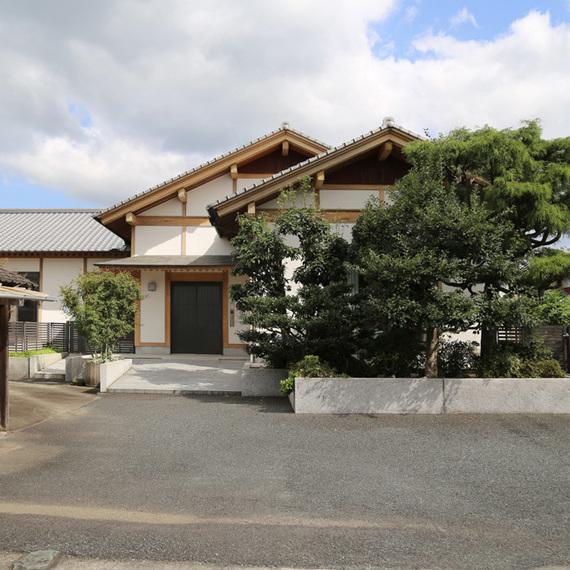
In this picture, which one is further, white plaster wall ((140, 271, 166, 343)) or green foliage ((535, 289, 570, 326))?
white plaster wall ((140, 271, 166, 343))

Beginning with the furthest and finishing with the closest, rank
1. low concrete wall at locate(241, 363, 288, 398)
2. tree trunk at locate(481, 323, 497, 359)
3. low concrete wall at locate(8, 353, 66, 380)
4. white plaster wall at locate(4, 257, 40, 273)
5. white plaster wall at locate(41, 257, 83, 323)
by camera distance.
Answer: white plaster wall at locate(4, 257, 40, 273) → white plaster wall at locate(41, 257, 83, 323) → low concrete wall at locate(8, 353, 66, 380) → low concrete wall at locate(241, 363, 288, 398) → tree trunk at locate(481, 323, 497, 359)

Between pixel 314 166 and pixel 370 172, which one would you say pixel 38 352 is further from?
pixel 370 172

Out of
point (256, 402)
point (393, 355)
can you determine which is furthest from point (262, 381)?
point (393, 355)

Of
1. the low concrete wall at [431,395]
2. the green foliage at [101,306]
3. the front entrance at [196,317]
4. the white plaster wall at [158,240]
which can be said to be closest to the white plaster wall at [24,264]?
the white plaster wall at [158,240]

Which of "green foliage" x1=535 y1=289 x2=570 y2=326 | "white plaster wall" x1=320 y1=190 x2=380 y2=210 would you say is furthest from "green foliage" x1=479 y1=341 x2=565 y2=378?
"white plaster wall" x1=320 y1=190 x2=380 y2=210

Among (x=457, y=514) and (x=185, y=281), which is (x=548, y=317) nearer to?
(x=457, y=514)

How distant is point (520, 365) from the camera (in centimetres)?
796

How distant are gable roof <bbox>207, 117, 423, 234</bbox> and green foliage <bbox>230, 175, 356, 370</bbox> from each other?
2.24 meters

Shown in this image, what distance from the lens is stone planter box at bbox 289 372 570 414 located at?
7465 mm

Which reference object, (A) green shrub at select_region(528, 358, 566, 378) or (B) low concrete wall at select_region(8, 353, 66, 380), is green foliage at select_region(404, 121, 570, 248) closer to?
(A) green shrub at select_region(528, 358, 566, 378)

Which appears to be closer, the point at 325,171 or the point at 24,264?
the point at 325,171

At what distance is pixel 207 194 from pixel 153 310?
4.05 m

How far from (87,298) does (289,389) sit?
5355 mm

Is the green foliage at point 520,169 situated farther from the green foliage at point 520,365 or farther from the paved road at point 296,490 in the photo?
the paved road at point 296,490
